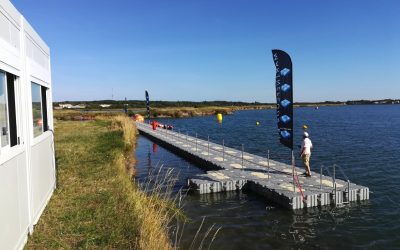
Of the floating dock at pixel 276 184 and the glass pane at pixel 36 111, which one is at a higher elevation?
the glass pane at pixel 36 111

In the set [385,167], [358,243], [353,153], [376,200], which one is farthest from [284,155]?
[358,243]

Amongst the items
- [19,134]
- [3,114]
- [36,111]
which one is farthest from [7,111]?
[36,111]

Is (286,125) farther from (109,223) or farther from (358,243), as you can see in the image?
(109,223)

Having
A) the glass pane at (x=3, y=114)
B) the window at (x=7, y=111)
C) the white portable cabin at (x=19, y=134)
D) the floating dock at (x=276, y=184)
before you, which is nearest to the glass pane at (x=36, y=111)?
the white portable cabin at (x=19, y=134)

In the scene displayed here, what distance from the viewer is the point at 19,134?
7062 mm

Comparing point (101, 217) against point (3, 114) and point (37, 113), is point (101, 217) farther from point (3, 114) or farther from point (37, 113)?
point (3, 114)

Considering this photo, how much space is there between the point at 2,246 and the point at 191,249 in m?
5.25

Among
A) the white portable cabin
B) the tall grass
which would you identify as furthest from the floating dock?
the white portable cabin

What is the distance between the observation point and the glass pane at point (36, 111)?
351 inches

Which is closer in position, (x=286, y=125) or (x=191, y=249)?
(x=191, y=249)

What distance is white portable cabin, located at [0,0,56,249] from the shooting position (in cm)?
582

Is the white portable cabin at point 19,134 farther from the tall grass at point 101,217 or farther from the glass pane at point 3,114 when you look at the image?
the tall grass at point 101,217

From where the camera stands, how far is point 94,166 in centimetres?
1554

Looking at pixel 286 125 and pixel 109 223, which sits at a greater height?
pixel 286 125
